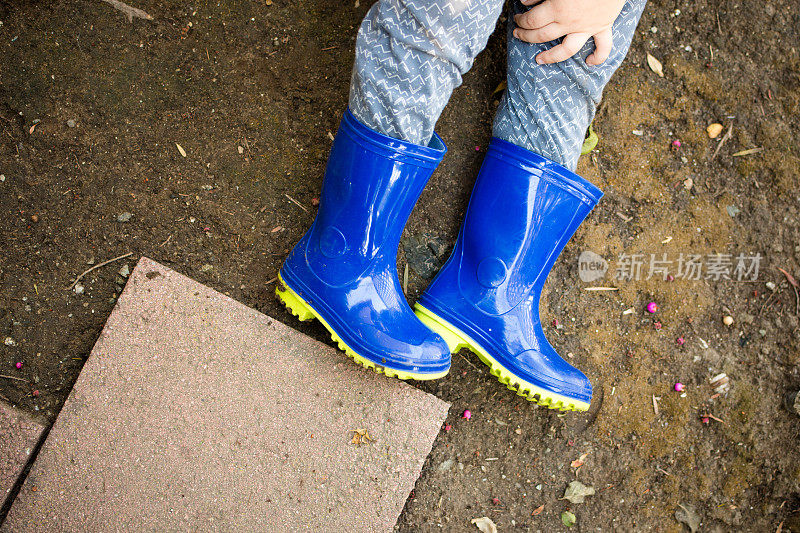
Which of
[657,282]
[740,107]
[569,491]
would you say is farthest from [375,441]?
[740,107]

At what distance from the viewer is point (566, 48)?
124 centimetres

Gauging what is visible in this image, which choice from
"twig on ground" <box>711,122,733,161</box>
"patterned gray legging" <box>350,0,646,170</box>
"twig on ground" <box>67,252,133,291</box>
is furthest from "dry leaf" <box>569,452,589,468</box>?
"twig on ground" <box>67,252,133,291</box>

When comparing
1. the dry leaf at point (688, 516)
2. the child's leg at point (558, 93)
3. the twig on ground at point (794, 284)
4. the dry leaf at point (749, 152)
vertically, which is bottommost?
the dry leaf at point (688, 516)

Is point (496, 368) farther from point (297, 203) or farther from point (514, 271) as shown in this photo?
point (297, 203)

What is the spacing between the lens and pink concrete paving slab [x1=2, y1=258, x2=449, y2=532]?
52.4 inches

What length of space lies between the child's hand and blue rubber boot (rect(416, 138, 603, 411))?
0.26m

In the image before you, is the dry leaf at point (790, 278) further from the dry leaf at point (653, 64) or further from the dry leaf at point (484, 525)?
the dry leaf at point (484, 525)

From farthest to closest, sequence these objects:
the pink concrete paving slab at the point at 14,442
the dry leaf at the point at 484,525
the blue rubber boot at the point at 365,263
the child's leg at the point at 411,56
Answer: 1. the dry leaf at the point at 484,525
2. the pink concrete paving slab at the point at 14,442
3. the blue rubber boot at the point at 365,263
4. the child's leg at the point at 411,56

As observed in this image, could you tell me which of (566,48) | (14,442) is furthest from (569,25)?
(14,442)

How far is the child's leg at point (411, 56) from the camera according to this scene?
1103 mm

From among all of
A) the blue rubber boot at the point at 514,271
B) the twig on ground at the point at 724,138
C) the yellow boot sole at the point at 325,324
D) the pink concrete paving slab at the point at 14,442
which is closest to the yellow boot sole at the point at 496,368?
the blue rubber boot at the point at 514,271

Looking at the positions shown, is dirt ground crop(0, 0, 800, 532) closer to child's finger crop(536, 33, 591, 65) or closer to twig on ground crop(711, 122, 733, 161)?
twig on ground crop(711, 122, 733, 161)

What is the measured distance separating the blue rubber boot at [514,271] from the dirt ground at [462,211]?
15cm

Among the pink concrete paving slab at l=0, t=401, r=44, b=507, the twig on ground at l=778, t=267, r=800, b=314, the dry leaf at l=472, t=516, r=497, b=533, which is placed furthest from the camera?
the twig on ground at l=778, t=267, r=800, b=314
